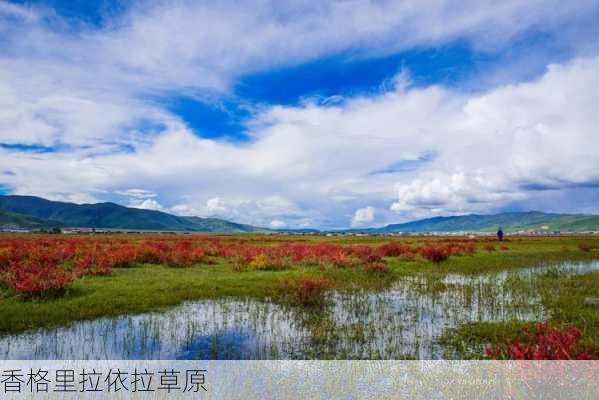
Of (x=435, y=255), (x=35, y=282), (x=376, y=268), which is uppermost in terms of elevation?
(x=35, y=282)

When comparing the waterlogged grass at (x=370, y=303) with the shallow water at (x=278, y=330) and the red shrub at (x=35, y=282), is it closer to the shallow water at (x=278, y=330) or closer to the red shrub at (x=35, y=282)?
the shallow water at (x=278, y=330)

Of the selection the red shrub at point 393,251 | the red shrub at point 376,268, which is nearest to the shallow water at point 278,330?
the red shrub at point 376,268

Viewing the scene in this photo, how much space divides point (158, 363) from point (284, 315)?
5592 millimetres

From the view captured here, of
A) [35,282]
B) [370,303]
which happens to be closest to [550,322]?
[370,303]

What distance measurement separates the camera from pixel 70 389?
24.3ft

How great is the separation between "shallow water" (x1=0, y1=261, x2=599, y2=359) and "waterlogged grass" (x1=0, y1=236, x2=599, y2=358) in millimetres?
70

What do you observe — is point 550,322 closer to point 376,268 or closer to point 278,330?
point 278,330

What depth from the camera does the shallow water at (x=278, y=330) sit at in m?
9.83

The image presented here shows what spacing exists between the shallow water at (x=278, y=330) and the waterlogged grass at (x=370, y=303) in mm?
70

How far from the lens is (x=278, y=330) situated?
1186 cm

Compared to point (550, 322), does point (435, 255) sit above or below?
above

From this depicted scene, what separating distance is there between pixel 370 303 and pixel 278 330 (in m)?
5.86

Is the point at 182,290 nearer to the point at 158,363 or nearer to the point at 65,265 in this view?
the point at 158,363

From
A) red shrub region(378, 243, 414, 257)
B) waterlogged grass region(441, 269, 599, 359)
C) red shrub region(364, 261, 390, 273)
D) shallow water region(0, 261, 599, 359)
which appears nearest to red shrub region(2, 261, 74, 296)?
shallow water region(0, 261, 599, 359)
